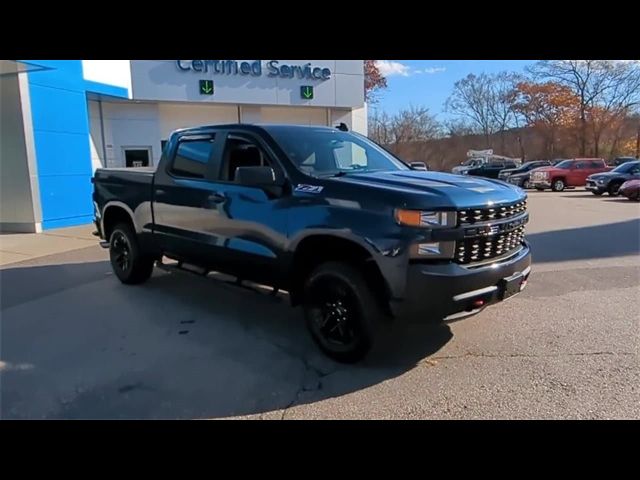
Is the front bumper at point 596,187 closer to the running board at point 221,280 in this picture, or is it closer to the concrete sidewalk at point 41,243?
the running board at point 221,280

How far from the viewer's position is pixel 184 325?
4969 millimetres

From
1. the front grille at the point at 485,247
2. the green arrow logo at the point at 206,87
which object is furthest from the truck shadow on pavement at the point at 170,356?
the green arrow logo at the point at 206,87

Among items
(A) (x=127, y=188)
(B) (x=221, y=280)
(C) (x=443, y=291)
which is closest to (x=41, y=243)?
(A) (x=127, y=188)

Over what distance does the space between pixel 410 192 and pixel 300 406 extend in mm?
1779

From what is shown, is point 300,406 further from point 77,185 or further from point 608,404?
point 77,185

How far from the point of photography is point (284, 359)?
13.4 feet

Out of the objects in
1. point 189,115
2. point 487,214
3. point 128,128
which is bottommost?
point 487,214

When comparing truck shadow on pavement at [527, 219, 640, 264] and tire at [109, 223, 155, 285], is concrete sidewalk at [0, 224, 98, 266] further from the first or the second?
truck shadow on pavement at [527, 219, 640, 264]

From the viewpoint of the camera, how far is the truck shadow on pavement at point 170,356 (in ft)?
11.1

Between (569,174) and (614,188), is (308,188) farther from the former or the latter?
(569,174)

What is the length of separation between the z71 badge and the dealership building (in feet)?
25.7

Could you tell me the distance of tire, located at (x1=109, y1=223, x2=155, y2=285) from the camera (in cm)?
625

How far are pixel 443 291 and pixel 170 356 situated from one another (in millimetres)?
2516
